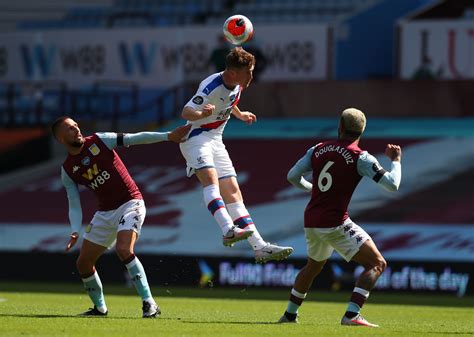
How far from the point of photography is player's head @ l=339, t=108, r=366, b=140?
496 inches

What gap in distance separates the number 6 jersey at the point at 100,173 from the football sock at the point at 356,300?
234 cm

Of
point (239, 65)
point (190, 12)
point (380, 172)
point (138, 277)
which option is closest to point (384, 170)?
A: point (380, 172)

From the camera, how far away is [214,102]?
541 inches

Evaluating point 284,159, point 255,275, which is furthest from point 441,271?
point 284,159

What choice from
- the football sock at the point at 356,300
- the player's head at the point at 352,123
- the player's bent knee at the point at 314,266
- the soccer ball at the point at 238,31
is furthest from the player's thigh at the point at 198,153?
the football sock at the point at 356,300

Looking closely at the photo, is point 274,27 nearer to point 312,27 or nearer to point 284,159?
point 312,27

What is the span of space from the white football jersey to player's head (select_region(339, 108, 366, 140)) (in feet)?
5.06

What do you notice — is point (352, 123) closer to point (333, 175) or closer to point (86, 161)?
point (333, 175)

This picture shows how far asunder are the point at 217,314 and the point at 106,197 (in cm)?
238

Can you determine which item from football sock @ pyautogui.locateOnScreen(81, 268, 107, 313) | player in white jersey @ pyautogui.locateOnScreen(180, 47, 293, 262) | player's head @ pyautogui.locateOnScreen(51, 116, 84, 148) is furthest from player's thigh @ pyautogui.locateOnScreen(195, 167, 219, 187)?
football sock @ pyautogui.locateOnScreen(81, 268, 107, 313)

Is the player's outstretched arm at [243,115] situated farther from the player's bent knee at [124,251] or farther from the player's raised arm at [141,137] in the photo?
the player's bent knee at [124,251]

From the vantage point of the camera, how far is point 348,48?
3134cm

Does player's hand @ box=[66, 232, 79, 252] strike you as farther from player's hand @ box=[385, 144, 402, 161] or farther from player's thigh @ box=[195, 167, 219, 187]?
player's hand @ box=[385, 144, 402, 161]

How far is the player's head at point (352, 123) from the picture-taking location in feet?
41.3
